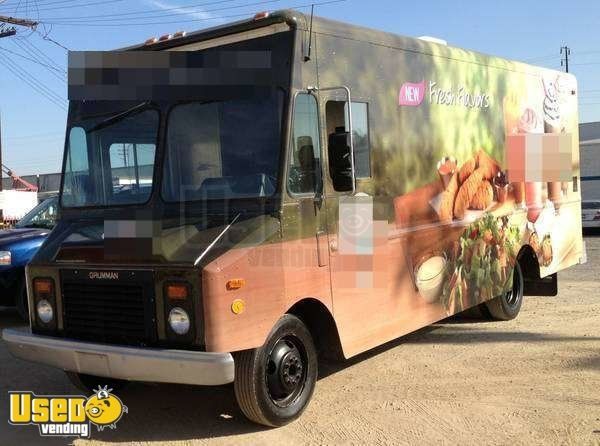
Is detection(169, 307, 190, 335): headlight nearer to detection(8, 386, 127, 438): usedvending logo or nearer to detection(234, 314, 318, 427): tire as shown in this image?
detection(234, 314, 318, 427): tire

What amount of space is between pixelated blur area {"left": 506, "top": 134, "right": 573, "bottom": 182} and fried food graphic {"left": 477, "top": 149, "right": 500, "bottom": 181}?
40cm

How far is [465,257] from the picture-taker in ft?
22.0

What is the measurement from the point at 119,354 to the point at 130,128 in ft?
6.07

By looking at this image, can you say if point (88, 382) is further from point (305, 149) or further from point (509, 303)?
point (509, 303)

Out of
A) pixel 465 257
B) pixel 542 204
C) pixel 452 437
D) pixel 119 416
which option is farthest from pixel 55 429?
pixel 542 204

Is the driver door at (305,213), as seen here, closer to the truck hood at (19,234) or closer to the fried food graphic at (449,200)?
the fried food graphic at (449,200)

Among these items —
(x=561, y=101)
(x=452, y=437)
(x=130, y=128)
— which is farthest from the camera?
(x=561, y=101)

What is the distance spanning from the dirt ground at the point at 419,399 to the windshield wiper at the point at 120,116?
2.32 meters

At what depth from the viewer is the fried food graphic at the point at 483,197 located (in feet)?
22.6

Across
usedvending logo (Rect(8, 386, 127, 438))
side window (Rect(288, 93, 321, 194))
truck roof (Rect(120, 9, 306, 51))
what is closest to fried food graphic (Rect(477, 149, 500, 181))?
side window (Rect(288, 93, 321, 194))

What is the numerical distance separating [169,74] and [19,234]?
515 cm

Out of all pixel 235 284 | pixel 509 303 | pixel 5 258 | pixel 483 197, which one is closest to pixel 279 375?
pixel 235 284

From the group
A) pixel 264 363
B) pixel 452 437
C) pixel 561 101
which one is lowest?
pixel 452 437

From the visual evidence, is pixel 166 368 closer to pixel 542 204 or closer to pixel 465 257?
pixel 465 257
